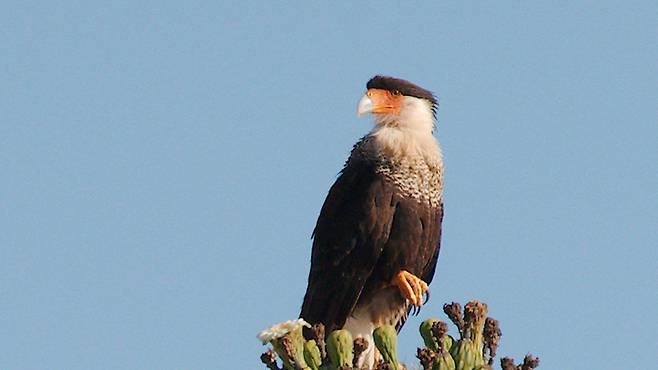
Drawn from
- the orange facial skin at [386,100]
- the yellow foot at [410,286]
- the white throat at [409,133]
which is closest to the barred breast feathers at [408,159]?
the white throat at [409,133]

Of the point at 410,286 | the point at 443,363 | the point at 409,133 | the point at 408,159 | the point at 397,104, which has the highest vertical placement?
the point at 397,104

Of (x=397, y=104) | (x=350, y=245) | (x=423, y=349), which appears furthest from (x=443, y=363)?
(x=397, y=104)

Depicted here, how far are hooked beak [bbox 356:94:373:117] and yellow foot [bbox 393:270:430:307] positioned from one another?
49.0 inches

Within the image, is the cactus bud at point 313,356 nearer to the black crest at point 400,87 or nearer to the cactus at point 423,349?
the cactus at point 423,349

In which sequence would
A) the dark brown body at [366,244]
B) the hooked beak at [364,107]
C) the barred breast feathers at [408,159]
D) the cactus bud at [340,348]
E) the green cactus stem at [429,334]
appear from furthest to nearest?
the hooked beak at [364,107], the barred breast feathers at [408,159], the dark brown body at [366,244], the green cactus stem at [429,334], the cactus bud at [340,348]

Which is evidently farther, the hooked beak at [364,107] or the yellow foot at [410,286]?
the hooked beak at [364,107]

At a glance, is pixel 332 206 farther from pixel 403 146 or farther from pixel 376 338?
pixel 376 338

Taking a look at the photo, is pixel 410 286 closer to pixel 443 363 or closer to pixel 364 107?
pixel 364 107

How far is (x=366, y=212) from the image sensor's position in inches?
375

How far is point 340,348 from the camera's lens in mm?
6570

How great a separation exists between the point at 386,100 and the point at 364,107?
0.22 m

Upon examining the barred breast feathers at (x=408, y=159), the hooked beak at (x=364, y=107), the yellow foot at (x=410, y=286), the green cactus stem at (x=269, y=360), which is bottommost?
the green cactus stem at (x=269, y=360)

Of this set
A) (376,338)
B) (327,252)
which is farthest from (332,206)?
(376,338)

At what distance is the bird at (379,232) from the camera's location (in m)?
9.51
